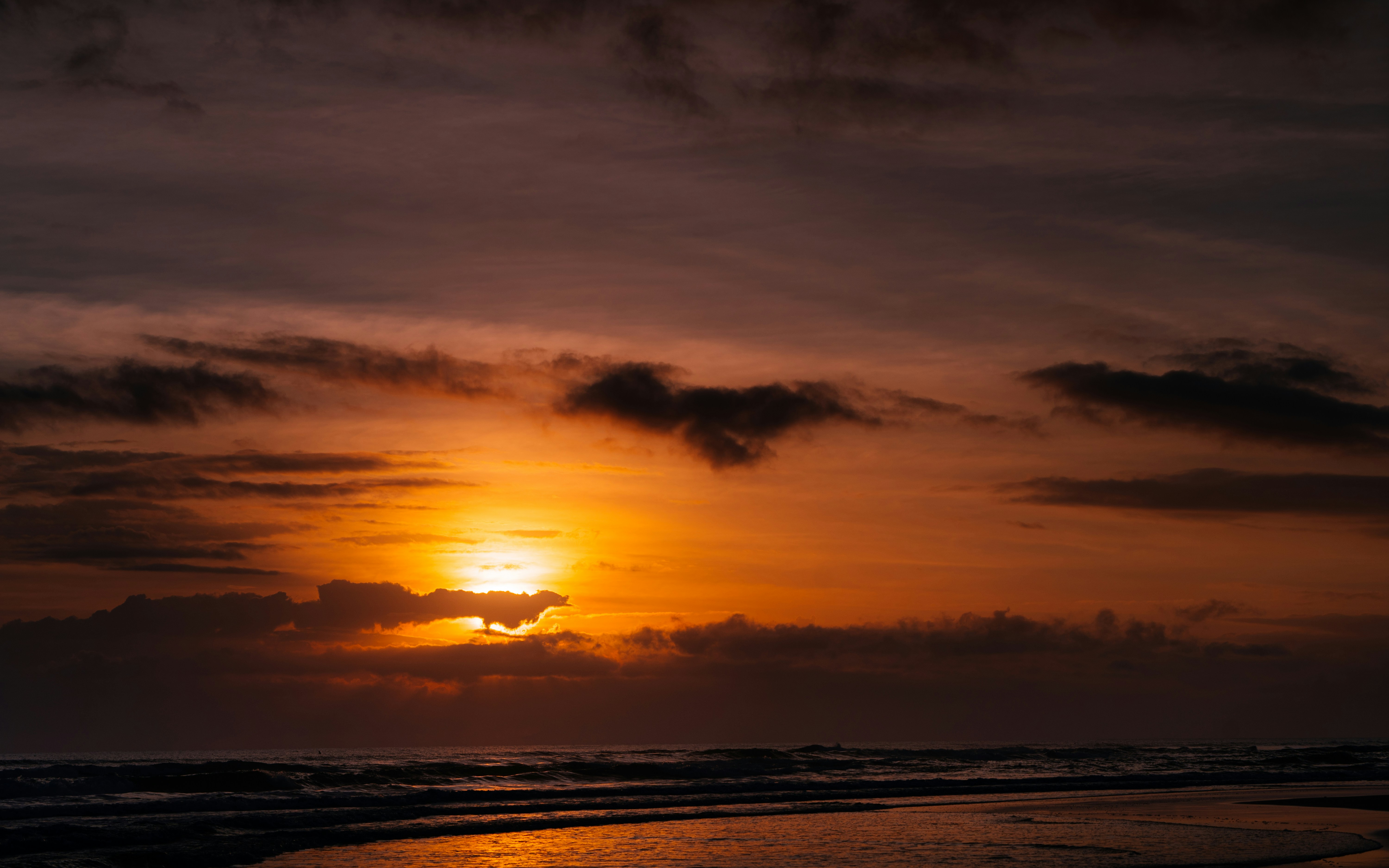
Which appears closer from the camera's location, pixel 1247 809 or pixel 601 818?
pixel 601 818

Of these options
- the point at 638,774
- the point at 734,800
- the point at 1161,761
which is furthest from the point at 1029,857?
the point at 1161,761

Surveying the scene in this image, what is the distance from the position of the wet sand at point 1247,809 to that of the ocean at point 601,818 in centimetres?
81

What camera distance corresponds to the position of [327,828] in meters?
28.7

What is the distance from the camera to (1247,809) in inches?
1389

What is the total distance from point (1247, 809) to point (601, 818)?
2250cm

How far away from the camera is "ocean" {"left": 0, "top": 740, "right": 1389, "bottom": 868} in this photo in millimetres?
23188

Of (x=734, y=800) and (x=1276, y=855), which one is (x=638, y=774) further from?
(x=1276, y=855)

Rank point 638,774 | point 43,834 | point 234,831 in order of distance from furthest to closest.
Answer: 1. point 638,774
2. point 234,831
3. point 43,834

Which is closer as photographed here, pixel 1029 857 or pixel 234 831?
pixel 1029 857

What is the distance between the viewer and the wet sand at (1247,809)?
2884 centimetres

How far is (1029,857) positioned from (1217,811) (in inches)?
640

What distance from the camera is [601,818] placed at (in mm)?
31891

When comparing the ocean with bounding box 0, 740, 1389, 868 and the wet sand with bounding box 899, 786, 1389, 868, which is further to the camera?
the wet sand with bounding box 899, 786, 1389, 868

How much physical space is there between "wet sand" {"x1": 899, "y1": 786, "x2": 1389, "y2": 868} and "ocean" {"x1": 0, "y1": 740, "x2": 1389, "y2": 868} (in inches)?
31.7
